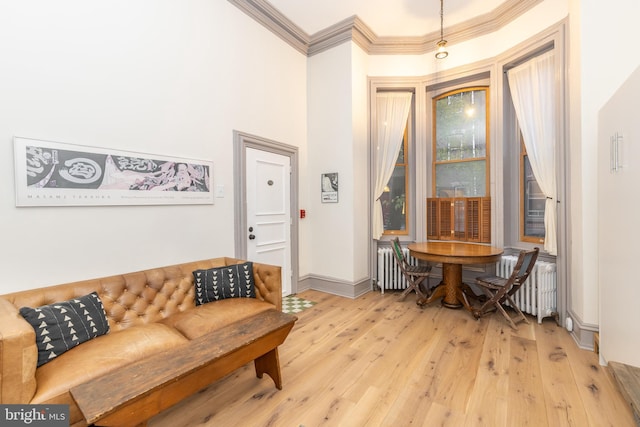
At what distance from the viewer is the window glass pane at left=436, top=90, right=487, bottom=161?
14.4 feet

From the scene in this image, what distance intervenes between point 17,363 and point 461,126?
5376 millimetres

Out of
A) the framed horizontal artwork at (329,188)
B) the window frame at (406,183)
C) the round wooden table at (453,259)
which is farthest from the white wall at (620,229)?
the framed horizontal artwork at (329,188)

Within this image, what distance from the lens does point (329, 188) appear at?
15.2 ft

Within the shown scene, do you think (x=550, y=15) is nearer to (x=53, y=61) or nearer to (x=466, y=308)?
(x=466, y=308)

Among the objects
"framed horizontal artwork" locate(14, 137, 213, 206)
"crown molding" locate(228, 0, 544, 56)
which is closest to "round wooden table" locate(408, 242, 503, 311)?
"framed horizontal artwork" locate(14, 137, 213, 206)

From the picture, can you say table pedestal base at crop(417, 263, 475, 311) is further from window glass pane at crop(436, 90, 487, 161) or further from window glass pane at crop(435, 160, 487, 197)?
window glass pane at crop(436, 90, 487, 161)

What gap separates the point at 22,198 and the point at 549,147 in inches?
211

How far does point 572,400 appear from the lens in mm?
2080

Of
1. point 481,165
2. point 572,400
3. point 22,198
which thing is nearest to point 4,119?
point 22,198

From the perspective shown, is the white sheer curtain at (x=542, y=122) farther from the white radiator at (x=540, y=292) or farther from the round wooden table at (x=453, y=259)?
the round wooden table at (x=453, y=259)

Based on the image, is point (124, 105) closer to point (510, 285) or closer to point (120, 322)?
point (120, 322)

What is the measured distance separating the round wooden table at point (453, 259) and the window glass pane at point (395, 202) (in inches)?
31.7

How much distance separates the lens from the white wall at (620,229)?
6.23 feet

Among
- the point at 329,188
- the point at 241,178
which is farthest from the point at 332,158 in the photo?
the point at 241,178
